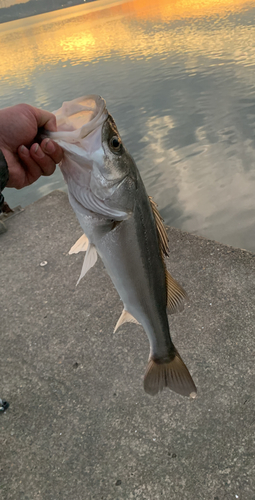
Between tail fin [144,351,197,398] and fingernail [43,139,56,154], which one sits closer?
fingernail [43,139,56,154]

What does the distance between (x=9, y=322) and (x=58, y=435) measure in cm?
153

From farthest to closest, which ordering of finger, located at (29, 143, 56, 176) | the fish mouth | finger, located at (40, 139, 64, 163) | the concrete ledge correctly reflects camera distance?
the concrete ledge, finger, located at (29, 143, 56, 176), finger, located at (40, 139, 64, 163), the fish mouth

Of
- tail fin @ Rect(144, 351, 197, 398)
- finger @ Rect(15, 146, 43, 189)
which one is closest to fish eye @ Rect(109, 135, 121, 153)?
finger @ Rect(15, 146, 43, 189)

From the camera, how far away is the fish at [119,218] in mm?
1559

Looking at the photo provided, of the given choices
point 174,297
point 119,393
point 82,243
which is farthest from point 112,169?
point 119,393

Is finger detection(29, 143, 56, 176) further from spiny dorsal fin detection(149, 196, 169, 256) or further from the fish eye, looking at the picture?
spiny dorsal fin detection(149, 196, 169, 256)

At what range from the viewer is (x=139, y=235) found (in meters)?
1.76

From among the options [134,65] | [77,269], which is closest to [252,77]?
[134,65]

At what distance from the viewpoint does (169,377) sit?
2.12 m

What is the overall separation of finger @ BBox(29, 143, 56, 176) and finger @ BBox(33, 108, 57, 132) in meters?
0.12

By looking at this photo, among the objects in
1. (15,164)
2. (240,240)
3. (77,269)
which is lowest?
(240,240)

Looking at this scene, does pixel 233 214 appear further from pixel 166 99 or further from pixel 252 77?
pixel 252 77

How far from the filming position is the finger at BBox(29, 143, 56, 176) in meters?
1.73

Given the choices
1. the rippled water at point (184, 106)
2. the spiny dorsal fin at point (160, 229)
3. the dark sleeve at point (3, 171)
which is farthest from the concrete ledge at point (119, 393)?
the rippled water at point (184, 106)
